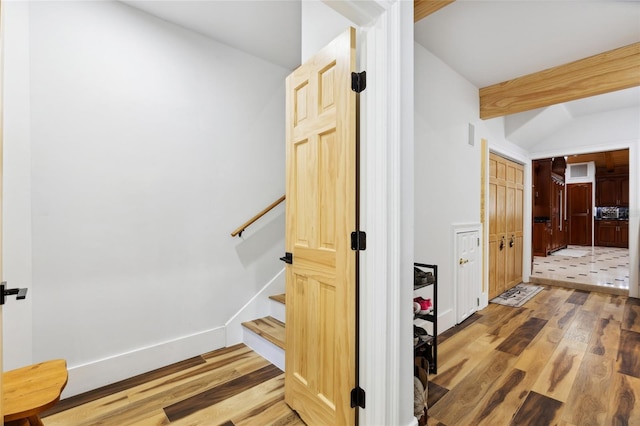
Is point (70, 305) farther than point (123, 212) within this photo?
No

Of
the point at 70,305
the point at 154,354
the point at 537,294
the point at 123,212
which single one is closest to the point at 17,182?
the point at 123,212

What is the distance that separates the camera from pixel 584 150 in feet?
15.3

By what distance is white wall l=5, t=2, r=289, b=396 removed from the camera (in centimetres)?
193

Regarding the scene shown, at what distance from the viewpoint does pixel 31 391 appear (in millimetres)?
1264

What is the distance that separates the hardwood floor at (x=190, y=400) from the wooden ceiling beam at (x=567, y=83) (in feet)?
12.2

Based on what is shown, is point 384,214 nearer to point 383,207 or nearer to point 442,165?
point 383,207

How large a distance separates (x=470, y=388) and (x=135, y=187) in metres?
2.88

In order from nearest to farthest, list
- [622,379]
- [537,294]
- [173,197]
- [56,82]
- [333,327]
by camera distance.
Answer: [333,327] < [56,82] < [622,379] < [173,197] < [537,294]

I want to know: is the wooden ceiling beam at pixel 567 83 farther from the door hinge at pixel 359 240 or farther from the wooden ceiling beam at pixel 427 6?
the door hinge at pixel 359 240

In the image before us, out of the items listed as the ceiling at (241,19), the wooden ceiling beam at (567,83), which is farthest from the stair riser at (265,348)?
the wooden ceiling beam at (567,83)

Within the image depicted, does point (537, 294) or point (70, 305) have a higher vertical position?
point (70, 305)

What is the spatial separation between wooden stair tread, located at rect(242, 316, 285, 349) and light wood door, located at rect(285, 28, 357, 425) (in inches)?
20.6

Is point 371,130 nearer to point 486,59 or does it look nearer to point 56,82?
point 56,82

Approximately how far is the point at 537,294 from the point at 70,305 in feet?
18.2
